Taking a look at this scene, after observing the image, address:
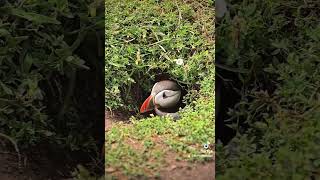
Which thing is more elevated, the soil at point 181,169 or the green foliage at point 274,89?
the green foliage at point 274,89

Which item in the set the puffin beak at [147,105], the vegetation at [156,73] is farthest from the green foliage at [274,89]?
the puffin beak at [147,105]

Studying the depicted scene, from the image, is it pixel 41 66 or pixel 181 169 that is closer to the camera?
pixel 181 169

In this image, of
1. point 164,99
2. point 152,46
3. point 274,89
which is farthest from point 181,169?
point 274,89

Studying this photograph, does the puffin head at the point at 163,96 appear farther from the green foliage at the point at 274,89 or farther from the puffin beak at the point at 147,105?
the green foliage at the point at 274,89

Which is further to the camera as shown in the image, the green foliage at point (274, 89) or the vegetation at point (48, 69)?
the vegetation at point (48, 69)

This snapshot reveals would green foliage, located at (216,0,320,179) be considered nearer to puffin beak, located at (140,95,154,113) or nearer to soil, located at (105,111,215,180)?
soil, located at (105,111,215,180)

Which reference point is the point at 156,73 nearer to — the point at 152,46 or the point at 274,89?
the point at 152,46

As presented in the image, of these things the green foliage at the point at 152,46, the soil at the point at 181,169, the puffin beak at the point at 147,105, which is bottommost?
the soil at the point at 181,169

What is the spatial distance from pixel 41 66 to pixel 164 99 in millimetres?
557

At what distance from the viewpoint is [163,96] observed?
118 inches

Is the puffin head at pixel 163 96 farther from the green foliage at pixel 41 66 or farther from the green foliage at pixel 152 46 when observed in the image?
the green foliage at pixel 41 66

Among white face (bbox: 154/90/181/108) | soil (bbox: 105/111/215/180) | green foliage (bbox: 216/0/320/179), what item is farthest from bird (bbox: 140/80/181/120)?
green foliage (bbox: 216/0/320/179)

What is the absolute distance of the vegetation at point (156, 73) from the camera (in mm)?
2982

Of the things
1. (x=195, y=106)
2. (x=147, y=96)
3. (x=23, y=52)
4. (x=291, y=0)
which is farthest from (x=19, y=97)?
(x=291, y=0)
